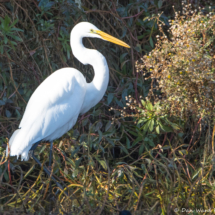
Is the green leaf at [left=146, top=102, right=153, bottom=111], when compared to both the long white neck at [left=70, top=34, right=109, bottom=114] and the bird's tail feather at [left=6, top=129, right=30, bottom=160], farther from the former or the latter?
the bird's tail feather at [left=6, top=129, right=30, bottom=160]

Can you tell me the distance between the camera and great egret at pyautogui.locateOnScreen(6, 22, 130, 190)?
201 cm

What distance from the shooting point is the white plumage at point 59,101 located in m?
2.01

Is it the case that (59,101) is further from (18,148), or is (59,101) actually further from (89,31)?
(89,31)

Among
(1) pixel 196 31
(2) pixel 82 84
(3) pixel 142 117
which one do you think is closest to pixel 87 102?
(2) pixel 82 84

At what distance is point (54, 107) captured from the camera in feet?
6.84

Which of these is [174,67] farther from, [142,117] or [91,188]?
[91,188]

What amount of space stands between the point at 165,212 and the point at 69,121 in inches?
33.2

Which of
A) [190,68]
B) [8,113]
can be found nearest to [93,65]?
[190,68]

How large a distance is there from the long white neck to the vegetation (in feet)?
0.67

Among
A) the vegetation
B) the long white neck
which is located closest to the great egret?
the long white neck

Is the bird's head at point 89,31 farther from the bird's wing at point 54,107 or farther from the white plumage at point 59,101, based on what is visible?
the bird's wing at point 54,107

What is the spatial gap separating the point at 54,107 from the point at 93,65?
1.26ft

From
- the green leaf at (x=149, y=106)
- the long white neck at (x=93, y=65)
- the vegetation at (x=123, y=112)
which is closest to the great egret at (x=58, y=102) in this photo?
the long white neck at (x=93, y=65)

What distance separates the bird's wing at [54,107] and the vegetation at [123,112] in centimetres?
20
